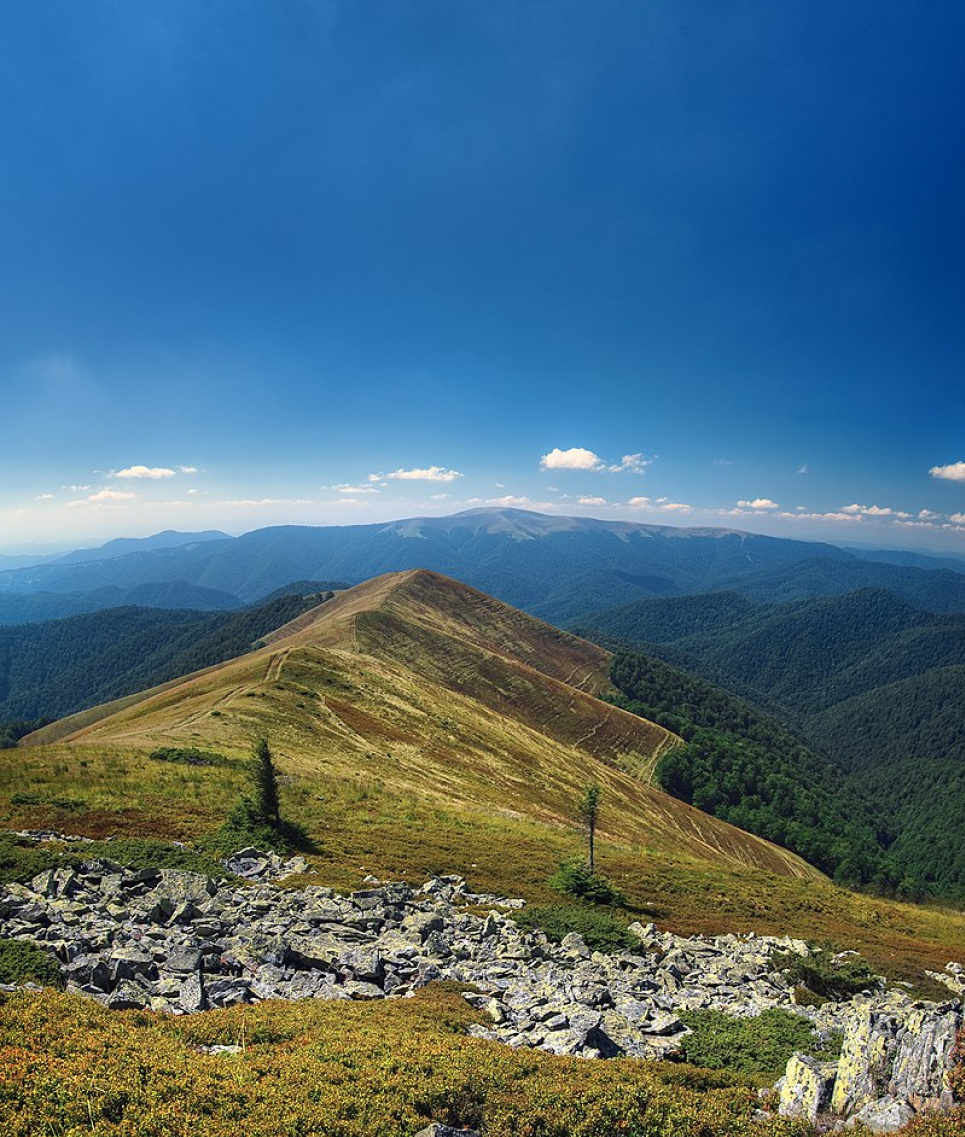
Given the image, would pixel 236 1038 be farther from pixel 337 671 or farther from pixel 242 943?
pixel 337 671

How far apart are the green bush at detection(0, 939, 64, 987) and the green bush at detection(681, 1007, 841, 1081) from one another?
1819cm

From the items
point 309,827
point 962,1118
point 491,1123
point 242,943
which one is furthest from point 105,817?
point 962,1118

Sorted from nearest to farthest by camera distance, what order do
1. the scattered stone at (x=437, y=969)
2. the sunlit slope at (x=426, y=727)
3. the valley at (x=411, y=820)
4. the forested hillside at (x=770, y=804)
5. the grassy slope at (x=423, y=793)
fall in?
the scattered stone at (x=437, y=969), the valley at (x=411, y=820), the grassy slope at (x=423, y=793), the sunlit slope at (x=426, y=727), the forested hillside at (x=770, y=804)

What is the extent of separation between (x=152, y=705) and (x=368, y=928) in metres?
81.1

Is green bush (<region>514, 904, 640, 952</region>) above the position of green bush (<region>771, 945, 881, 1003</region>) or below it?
above

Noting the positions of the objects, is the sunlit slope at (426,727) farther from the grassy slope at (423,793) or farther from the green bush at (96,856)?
the green bush at (96,856)

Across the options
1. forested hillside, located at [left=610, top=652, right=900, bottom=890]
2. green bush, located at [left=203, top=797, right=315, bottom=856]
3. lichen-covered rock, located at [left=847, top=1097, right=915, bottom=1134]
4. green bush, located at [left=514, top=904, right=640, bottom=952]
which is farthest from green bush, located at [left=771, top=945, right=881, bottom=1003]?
forested hillside, located at [left=610, top=652, right=900, bottom=890]

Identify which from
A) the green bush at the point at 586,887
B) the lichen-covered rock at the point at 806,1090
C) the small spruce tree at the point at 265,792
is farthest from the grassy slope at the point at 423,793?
the lichen-covered rock at the point at 806,1090

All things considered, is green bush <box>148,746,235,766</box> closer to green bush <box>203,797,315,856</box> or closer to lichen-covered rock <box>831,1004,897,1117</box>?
green bush <box>203,797,315,856</box>

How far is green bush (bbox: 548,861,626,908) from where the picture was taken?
111ft

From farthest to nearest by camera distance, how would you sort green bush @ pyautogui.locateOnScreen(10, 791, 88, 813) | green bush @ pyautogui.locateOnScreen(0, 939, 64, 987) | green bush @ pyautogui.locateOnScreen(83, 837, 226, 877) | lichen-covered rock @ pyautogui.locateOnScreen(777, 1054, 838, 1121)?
green bush @ pyautogui.locateOnScreen(10, 791, 88, 813)
green bush @ pyautogui.locateOnScreen(83, 837, 226, 877)
green bush @ pyautogui.locateOnScreen(0, 939, 64, 987)
lichen-covered rock @ pyautogui.locateOnScreen(777, 1054, 838, 1121)

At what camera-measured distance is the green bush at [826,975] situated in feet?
82.9

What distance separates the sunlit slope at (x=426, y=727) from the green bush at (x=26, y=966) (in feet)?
113

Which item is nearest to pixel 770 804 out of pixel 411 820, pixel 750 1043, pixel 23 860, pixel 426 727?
pixel 426 727
